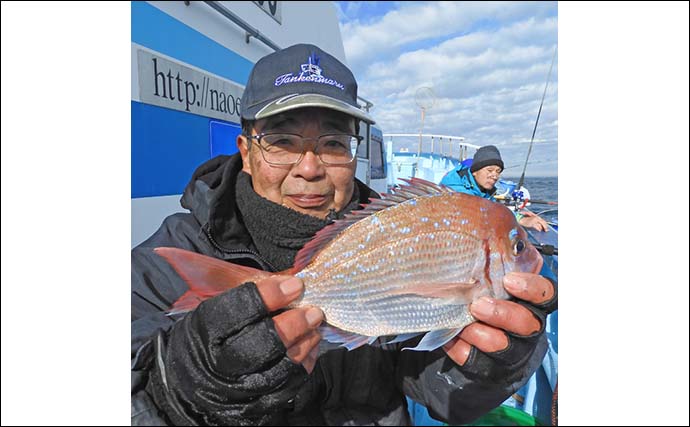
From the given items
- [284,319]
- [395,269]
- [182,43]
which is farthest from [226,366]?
[182,43]

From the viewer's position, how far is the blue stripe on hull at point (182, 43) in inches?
62.2

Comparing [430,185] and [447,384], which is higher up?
[430,185]

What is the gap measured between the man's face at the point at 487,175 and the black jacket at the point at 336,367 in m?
0.45

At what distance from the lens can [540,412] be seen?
1.46 meters

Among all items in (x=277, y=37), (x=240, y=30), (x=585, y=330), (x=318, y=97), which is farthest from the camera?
(x=277, y=37)

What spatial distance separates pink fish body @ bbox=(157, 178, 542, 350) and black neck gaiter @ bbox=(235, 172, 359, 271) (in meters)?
0.22

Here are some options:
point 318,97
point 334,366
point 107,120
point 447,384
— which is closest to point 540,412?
point 447,384

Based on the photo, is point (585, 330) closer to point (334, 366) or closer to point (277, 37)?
point (334, 366)

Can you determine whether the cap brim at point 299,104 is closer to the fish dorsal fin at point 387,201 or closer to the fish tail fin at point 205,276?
the fish dorsal fin at point 387,201

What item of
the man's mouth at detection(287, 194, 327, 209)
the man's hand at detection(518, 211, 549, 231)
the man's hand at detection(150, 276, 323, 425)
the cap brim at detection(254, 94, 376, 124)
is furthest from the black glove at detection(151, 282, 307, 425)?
the man's hand at detection(518, 211, 549, 231)

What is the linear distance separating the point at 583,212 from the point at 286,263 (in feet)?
2.51

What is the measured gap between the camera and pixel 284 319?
0.74 meters

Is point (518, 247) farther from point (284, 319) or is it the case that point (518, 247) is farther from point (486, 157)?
point (284, 319)

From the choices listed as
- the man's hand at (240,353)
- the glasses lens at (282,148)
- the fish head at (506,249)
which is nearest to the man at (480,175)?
the fish head at (506,249)
